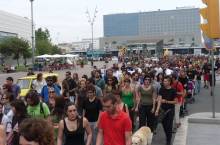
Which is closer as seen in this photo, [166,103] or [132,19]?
[166,103]

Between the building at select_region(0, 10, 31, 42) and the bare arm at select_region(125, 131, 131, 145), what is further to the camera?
the building at select_region(0, 10, 31, 42)

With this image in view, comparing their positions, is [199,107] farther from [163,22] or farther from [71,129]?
[163,22]

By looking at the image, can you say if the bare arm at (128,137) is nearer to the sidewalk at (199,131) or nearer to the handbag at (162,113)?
the handbag at (162,113)

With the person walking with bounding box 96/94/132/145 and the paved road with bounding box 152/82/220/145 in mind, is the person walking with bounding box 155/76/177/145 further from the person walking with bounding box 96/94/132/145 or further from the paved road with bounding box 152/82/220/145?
the person walking with bounding box 96/94/132/145

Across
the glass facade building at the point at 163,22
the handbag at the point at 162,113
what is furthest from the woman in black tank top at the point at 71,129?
the glass facade building at the point at 163,22

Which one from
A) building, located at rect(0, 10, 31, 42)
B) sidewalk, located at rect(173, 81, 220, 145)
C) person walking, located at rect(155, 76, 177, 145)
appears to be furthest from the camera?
building, located at rect(0, 10, 31, 42)

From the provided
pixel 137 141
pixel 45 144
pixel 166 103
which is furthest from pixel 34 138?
pixel 166 103

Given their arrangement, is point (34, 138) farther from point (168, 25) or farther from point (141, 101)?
point (168, 25)

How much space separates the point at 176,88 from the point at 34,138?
28.5 feet

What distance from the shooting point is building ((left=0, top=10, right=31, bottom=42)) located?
4176 inches

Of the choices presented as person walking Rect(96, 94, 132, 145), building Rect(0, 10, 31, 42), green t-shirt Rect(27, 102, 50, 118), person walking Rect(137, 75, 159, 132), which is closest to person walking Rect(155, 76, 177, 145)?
person walking Rect(137, 75, 159, 132)

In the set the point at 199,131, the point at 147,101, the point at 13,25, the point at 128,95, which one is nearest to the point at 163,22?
the point at 13,25

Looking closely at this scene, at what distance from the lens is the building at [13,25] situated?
10606 cm

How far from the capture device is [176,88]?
11531mm
